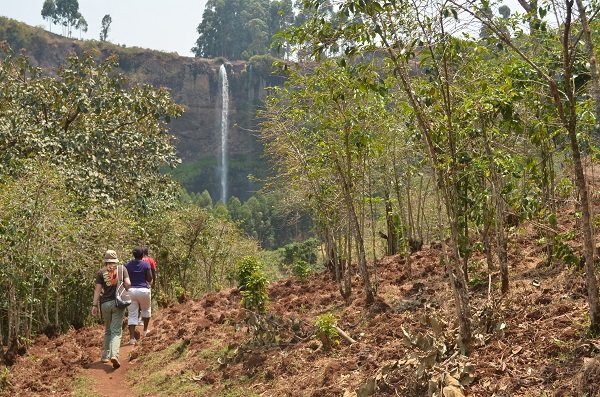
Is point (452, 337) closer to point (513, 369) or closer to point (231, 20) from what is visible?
point (513, 369)

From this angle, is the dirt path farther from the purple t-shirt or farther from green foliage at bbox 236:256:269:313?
green foliage at bbox 236:256:269:313

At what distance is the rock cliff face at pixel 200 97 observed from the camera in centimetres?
9106

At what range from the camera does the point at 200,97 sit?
100750 millimetres

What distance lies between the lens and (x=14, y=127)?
40.7 ft

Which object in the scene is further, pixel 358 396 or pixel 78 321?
pixel 78 321

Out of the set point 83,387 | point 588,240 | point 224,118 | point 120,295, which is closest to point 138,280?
point 120,295

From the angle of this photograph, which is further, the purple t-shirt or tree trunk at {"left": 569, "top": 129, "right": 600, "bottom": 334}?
the purple t-shirt

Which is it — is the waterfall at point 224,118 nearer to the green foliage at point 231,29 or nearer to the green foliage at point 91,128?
the green foliage at point 231,29

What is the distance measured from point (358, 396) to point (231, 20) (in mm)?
129218

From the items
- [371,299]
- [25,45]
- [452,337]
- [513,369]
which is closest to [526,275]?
Answer: [371,299]

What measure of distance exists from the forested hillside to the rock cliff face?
80.1 meters

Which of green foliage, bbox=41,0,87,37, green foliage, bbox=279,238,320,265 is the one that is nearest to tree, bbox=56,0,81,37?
green foliage, bbox=41,0,87,37

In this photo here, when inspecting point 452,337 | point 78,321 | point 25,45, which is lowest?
point 78,321

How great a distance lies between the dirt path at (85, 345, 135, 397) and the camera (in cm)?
765
